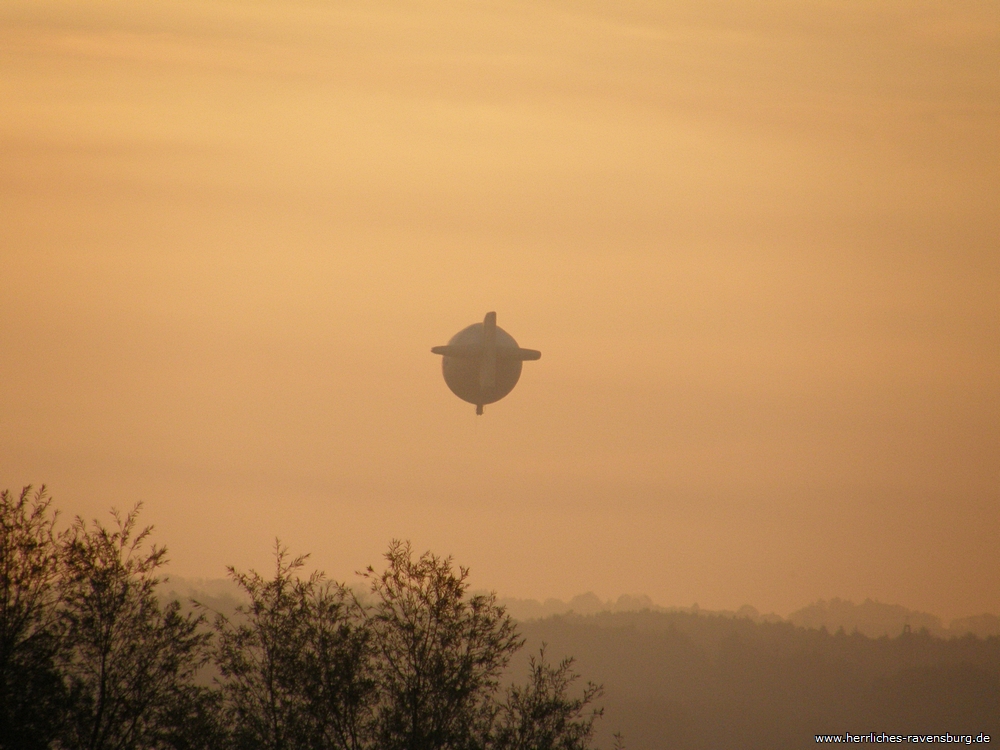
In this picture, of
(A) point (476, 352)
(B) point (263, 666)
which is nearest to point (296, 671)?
(B) point (263, 666)

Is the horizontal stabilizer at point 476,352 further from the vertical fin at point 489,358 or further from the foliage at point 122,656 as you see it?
the foliage at point 122,656

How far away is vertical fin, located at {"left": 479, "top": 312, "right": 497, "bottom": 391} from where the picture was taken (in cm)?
7494

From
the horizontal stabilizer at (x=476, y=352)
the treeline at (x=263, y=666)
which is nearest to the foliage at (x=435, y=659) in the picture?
the treeline at (x=263, y=666)

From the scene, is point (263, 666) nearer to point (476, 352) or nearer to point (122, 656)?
point (122, 656)

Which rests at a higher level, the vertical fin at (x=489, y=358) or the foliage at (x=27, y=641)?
the vertical fin at (x=489, y=358)

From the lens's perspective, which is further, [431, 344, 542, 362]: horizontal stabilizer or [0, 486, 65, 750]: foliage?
[431, 344, 542, 362]: horizontal stabilizer

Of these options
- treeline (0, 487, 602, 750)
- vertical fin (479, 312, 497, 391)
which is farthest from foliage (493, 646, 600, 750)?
vertical fin (479, 312, 497, 391)

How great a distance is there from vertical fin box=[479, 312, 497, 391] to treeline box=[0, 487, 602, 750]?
111 feet

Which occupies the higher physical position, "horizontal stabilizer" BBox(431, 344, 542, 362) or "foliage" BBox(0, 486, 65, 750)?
"horizontal stabilizer" BBox(431, 344, 542, 362)

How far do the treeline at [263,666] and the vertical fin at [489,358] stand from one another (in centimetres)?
3379

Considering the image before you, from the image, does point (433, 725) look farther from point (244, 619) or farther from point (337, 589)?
point (244, 619)

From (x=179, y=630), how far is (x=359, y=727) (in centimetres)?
479

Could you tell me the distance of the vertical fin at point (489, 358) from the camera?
246ft

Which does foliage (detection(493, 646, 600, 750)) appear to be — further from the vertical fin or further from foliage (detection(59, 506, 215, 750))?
the vertical fin
